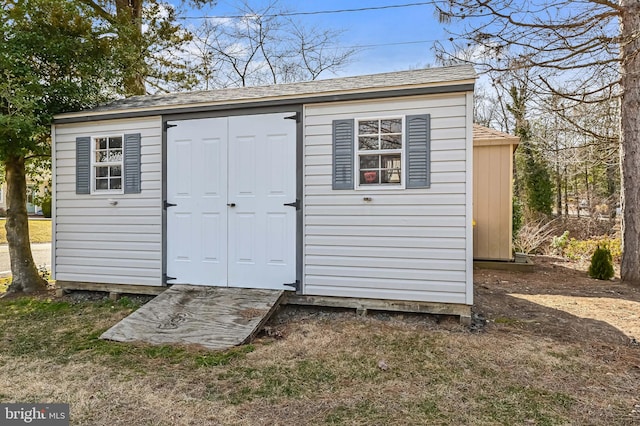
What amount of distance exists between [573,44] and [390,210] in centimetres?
507

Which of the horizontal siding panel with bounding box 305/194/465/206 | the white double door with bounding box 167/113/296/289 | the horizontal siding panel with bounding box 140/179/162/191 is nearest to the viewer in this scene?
the horizontal siding panel with bounding box 305/194/465/206

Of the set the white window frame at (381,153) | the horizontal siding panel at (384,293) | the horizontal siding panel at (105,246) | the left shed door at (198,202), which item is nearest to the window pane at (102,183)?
the horizontal siding panel at (105,246)

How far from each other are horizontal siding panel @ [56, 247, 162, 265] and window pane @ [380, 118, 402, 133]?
10.9ft

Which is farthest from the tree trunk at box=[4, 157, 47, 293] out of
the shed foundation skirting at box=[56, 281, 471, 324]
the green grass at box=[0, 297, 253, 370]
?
the shed foundation skirting at box=[56, 281, 471, 324]

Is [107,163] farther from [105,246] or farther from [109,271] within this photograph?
[109,271]

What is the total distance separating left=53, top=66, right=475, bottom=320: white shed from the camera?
4.38 metres

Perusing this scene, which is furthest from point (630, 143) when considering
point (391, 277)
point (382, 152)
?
point (391, 277)

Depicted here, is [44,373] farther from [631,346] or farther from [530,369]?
[631,346]

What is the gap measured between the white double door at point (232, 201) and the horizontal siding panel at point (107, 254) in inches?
→ 10.9

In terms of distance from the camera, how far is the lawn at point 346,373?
2602 mm

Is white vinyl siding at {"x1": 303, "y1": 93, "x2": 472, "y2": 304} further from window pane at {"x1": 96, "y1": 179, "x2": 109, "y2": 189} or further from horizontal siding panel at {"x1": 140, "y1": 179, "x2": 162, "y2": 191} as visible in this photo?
window pane at {"x1": 96, "y1": 179, "x2": 109, "y2": 189}

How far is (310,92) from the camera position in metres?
4.74

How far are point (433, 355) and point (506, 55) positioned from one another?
227 inches

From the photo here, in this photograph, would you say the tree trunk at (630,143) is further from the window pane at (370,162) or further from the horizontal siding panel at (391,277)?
the window pane at (370,162)
